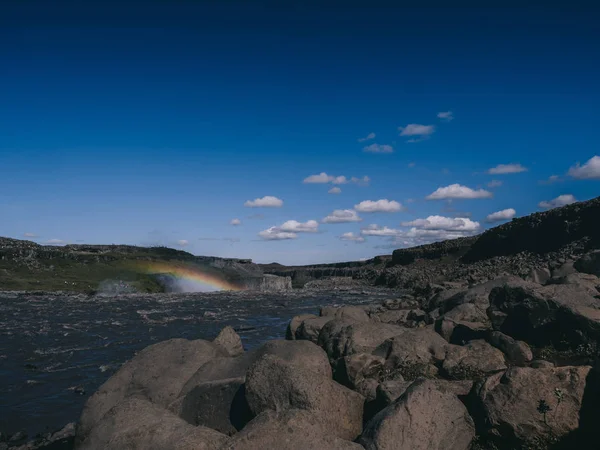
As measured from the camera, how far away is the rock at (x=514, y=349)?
11.8 metres

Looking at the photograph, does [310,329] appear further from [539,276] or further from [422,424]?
[539,276]

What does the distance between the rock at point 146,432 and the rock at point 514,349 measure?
346 inches

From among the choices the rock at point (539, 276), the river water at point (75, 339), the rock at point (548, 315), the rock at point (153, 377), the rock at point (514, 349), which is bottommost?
the river water at point (75, 339)

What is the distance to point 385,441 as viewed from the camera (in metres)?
7.02

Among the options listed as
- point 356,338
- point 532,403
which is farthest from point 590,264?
point 532,403

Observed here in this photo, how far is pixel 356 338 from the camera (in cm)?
1339

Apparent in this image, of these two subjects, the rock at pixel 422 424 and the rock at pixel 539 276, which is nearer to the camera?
the rock at pixel 422 424

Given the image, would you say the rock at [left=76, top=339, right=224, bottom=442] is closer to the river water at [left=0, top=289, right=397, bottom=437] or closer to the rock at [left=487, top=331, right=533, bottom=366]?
the river water at [left=0, top=289, right=397, bottom=437]

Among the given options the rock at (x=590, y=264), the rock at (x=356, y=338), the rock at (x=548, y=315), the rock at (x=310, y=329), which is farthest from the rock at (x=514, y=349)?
the rock at (x=590, y=264)

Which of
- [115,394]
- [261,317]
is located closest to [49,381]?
[115,394]

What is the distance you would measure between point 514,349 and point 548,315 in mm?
1900

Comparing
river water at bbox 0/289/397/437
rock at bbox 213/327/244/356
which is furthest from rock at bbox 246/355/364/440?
river water at bbox 0/289/397/437

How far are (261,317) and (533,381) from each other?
2822 centimetres

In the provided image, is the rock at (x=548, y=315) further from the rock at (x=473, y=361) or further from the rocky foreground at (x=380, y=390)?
the rock at (x=473, y=361)
